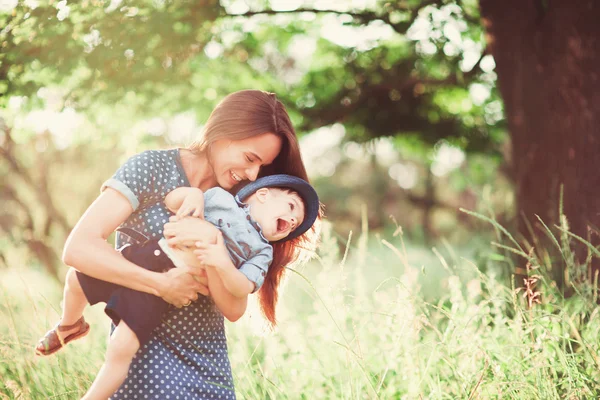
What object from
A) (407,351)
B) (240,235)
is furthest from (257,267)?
(407,351)

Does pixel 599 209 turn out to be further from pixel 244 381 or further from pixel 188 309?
pixel 188 309

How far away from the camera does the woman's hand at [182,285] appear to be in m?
2.07

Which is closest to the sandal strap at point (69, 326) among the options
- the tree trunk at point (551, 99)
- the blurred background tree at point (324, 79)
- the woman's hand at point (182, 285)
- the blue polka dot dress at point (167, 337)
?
the blue polka dot dress at point (167, 337)

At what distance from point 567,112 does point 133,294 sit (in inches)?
142

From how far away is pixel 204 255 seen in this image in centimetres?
205

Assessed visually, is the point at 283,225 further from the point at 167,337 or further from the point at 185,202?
the point at 167,337

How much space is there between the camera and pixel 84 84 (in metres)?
4.91

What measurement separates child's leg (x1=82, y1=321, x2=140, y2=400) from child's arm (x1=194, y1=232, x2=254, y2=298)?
346 mm

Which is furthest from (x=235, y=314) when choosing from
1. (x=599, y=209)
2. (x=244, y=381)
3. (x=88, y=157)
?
(x=88, y=157)

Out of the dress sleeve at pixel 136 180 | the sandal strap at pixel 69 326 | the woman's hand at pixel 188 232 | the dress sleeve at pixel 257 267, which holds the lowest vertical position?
the sandal strap at pixel 69 326

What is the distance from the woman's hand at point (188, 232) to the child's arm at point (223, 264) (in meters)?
0.03

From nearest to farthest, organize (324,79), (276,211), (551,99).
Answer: (276,211)
(551,99)
(324,79)

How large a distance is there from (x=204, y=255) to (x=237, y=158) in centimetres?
53

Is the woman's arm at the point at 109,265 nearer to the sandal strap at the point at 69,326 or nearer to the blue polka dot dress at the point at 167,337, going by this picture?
the blue polka dot dress at the point at 167,337
